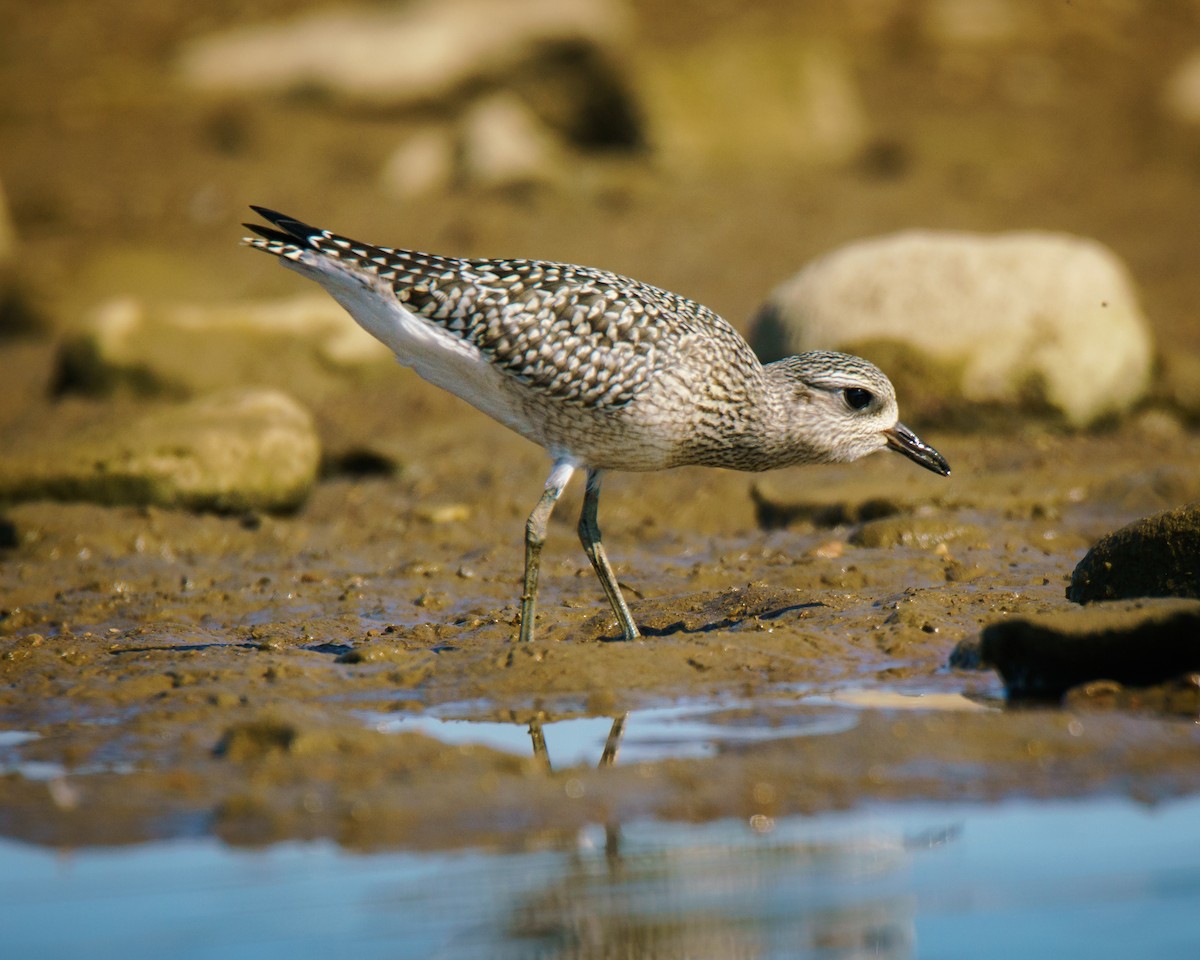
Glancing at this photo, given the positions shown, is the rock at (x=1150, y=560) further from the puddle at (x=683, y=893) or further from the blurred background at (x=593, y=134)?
the blurred background at (x=593, y=134)

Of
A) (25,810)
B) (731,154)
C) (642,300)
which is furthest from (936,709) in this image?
(731,154)

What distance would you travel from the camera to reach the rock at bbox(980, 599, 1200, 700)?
6.05m

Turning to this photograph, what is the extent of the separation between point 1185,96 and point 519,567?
1455 cm

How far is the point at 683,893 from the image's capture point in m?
4.48

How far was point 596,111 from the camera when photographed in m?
19.5

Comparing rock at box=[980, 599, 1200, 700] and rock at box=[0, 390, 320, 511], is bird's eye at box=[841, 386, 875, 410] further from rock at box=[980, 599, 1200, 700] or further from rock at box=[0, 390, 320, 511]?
rock at box=[0, 390, 320, 511]

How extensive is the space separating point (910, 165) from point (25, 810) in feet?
51.0

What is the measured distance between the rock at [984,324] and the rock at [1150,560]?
14.3ft

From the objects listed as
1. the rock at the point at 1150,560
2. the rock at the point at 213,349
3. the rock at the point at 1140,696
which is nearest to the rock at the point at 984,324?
the rock at the point at 213,349

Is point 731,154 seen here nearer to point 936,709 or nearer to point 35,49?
point 35,49

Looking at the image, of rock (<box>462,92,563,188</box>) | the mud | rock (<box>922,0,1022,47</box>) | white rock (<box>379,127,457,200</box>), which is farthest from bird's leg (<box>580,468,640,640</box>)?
rock (<box>922,0,1022,47</box>)

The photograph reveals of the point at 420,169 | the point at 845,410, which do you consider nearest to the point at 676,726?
the point at 845,410

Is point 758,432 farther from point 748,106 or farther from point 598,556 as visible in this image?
point 748,106

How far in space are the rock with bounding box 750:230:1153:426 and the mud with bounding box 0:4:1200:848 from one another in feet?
1.00
